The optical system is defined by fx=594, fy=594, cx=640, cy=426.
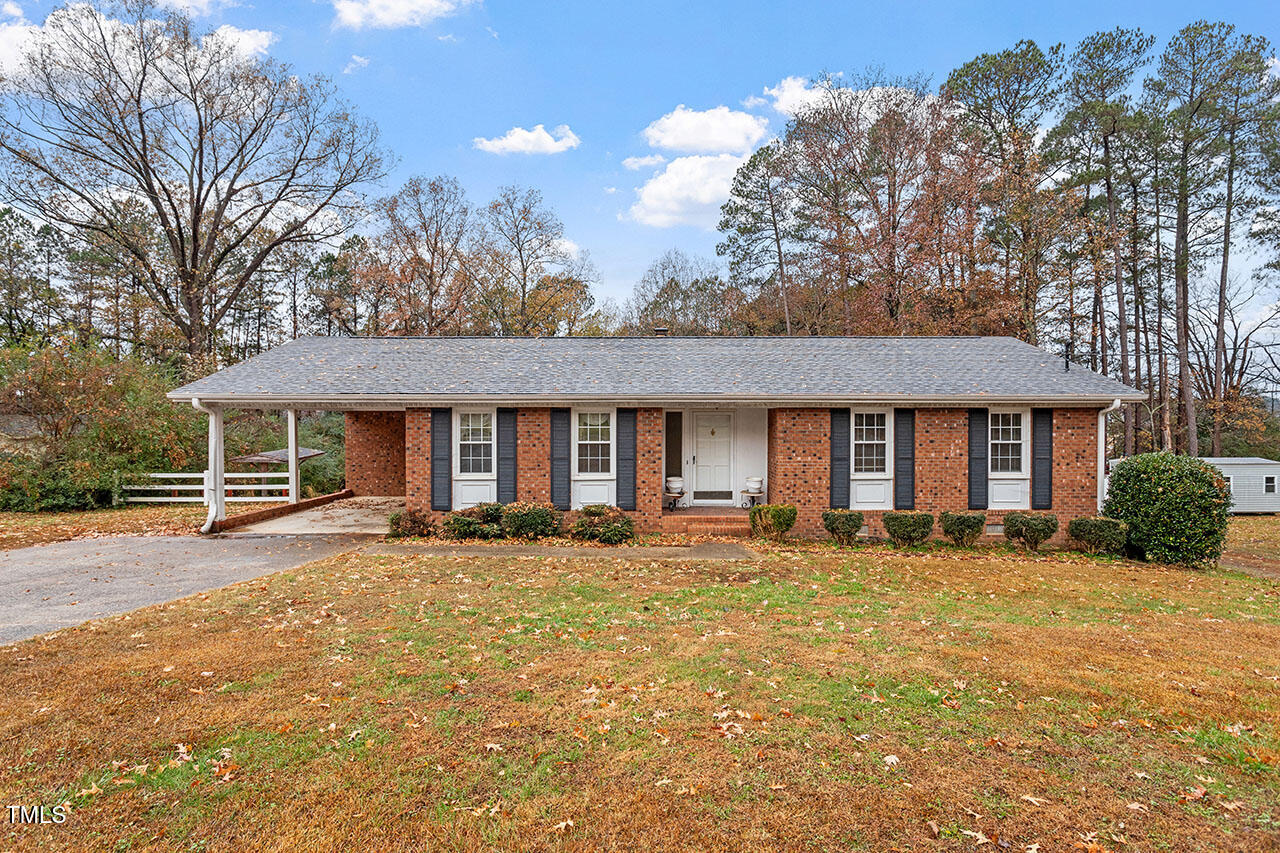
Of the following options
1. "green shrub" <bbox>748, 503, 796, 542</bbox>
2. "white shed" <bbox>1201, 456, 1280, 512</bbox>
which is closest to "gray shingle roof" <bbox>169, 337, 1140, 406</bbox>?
"green shrub" <bbox>748, 503, 796, 542</bbox>

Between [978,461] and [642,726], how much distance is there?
10278mm

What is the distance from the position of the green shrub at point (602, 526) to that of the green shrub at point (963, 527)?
5912mm

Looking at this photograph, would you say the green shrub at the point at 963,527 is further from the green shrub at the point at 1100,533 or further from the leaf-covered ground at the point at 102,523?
the leaf-covered ground at the point at 102,523

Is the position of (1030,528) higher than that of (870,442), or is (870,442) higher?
(870,442)

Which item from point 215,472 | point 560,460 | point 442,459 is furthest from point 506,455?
point 215,472

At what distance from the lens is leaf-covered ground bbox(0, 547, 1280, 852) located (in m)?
2.84

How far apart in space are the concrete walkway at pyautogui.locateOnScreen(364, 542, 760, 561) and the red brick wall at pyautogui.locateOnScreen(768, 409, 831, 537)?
1682 mm

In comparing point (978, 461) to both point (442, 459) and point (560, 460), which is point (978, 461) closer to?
point (560, 460)

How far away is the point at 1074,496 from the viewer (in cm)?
1159

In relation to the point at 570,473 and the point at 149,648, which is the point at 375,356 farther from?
the point at 149,648

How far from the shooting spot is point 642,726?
3812 mm

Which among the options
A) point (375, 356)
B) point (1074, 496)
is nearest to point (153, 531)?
point (375, 356)

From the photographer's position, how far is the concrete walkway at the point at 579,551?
975 cm

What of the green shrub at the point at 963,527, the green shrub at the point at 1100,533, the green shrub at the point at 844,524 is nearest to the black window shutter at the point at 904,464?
the green shrub at the point at 963,527
